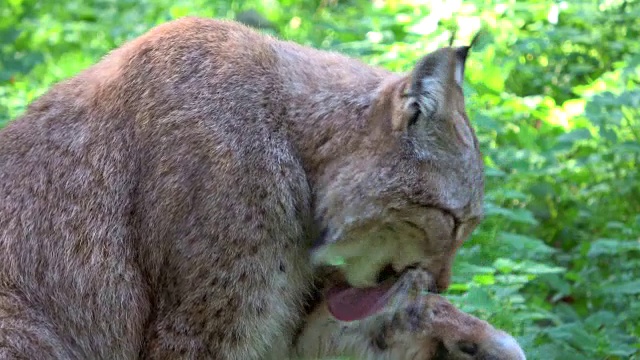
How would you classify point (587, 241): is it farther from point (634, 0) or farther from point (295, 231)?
point (295, 231)

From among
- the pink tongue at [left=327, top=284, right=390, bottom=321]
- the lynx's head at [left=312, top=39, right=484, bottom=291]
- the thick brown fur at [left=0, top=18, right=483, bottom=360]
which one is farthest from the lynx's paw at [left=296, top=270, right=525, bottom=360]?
the lynx's head at [left=312, top=39, right=484, bottom=291]

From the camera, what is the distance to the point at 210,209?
3.52 m

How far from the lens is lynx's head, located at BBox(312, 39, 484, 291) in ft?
11.8

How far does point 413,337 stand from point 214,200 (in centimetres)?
104

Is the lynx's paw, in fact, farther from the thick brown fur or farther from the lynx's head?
the lynx's head

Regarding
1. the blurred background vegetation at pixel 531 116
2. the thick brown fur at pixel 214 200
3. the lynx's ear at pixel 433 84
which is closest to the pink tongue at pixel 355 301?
the thick brown fur at pixel 214 200

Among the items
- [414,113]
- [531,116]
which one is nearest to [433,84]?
[414,113]

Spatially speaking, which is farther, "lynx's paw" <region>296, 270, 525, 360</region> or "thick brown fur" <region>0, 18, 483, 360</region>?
"lynx's paw" <region>296, 270, 525, 360</region>

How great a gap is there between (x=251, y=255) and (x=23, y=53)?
5.14 metres

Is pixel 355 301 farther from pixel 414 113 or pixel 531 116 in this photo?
pixel 531 116

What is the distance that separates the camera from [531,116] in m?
6.38

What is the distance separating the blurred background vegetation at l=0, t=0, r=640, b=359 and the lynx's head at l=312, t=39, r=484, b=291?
638 millimetres

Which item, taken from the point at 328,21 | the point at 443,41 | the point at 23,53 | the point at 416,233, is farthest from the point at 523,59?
the point at 416,233

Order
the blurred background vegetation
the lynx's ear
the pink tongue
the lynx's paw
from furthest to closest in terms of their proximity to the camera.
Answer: the blurred background vegetation < the lynx's paw < the pink tongue < the lynx's ear
